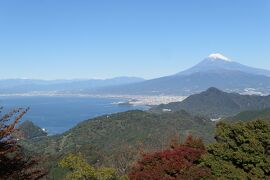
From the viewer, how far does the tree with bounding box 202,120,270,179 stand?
12297 mm

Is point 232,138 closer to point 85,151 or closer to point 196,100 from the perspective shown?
point 85,151

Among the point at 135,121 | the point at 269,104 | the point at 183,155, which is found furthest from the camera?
the point at 269,104

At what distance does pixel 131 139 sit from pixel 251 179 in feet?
205

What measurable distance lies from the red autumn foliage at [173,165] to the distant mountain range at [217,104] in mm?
132299

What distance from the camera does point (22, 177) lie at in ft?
18.4

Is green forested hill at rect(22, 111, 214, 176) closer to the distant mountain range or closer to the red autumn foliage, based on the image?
the red autumn foliage

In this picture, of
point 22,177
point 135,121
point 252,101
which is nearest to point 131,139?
point 135,121

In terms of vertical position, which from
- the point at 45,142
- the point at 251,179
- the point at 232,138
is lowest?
the point at 45,142

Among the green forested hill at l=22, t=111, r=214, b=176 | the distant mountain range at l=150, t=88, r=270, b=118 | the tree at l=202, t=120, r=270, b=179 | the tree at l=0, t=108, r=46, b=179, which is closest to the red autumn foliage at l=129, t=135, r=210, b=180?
the tree at l=202, t=120, r=270, b=179

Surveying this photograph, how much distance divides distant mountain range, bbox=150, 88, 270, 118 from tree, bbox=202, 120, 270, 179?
5219 inches

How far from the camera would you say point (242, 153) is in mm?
12633

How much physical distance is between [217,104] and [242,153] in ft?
496

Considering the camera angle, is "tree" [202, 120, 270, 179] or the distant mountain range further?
the distant mountain range

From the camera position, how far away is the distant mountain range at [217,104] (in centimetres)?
15025
